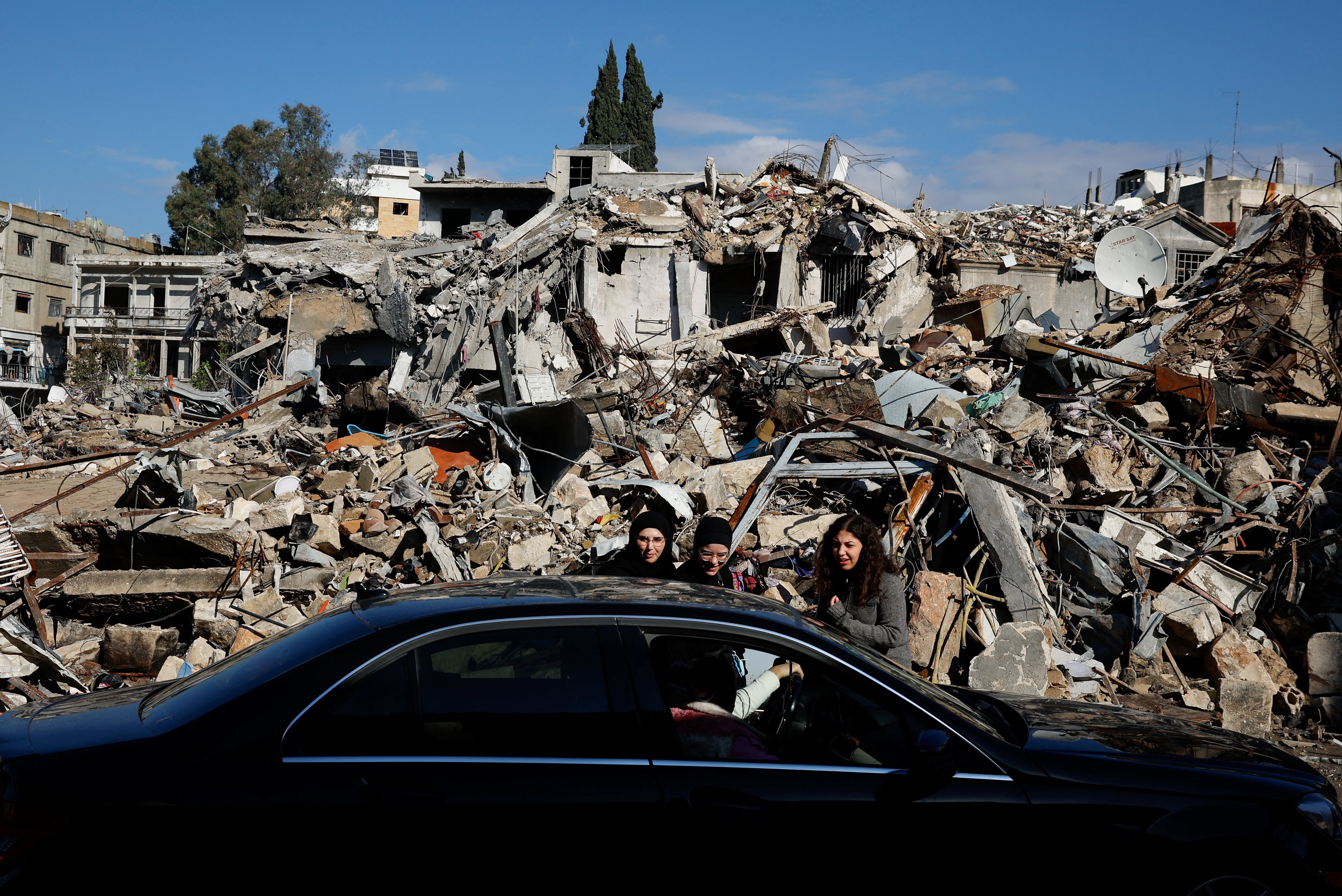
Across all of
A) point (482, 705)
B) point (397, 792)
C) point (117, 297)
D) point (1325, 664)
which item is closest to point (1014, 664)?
point (1325, 664)

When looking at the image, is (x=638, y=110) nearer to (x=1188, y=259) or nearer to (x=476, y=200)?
(x=476, y=200)

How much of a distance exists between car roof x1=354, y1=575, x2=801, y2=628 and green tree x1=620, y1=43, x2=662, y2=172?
43.0m

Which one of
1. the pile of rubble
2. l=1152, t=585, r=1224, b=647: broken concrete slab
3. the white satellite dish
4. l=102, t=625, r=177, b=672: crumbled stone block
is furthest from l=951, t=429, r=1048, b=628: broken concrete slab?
the white satellite dish

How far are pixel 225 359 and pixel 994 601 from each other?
18.9m

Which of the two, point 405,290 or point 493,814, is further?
point 405,290

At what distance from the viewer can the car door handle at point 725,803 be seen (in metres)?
2.44

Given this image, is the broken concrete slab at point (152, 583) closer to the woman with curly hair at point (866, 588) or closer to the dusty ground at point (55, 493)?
the dusty ground at point (55, 493)

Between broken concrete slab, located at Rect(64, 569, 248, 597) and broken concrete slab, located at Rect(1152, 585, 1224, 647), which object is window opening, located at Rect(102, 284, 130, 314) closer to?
broken concrete slab, located at Rect(64, 569, 248, 597)

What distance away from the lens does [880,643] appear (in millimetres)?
4195

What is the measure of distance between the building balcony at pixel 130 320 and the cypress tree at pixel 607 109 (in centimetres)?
2034

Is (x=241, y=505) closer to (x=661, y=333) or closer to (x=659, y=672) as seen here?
(x=659, y=672)

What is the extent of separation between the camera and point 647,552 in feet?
15.3

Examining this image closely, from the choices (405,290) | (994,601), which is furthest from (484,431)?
(405,290)

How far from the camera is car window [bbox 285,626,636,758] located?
2414mm
